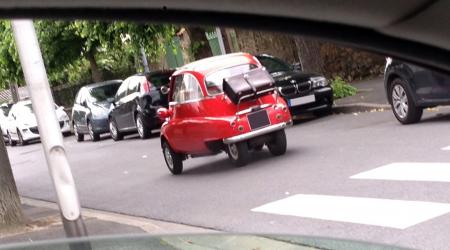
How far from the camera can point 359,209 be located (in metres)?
7.21

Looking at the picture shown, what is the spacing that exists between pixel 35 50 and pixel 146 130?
41.0ft

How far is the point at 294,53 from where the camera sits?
24.8 m

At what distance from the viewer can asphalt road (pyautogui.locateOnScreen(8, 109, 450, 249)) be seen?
6.83 meters

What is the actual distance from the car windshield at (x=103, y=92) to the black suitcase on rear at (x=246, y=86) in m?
13.9

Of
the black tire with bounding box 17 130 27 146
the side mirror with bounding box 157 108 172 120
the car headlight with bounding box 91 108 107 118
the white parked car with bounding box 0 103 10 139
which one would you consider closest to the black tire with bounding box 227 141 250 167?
the side mirror with bounding box 157 108 172 120

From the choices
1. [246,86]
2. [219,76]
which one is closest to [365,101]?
[219,76]

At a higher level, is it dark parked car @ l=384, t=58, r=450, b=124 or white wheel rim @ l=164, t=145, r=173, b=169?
dark parked car @ l=384, t=58, r=450, b=124

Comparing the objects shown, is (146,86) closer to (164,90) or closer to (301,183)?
(164,90)

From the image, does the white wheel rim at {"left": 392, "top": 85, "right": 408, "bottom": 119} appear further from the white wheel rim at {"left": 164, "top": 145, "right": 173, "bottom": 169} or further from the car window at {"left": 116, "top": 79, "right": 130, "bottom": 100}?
the car window at {"left": 116, "top": 79, "right": 130, "bottom": 100}

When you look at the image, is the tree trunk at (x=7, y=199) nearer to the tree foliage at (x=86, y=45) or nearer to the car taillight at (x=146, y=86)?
the tree foliage at (x=86, y=45)

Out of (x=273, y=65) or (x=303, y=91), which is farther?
(x=273, y=65)

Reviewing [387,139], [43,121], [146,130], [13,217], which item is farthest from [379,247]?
[146,130]

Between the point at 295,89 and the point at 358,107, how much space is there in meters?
1.38

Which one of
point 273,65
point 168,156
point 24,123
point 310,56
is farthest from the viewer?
point 24,123
